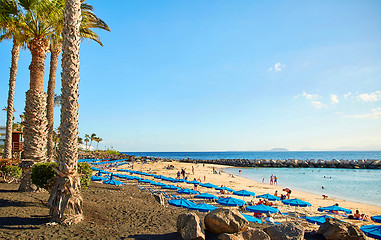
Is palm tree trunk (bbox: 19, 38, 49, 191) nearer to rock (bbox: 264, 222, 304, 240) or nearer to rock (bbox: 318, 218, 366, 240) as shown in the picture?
rock (bbox: 264, 222, 304, 240)

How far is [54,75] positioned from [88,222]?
12.6 meters

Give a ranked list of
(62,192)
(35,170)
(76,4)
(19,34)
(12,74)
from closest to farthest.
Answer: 1. (62,192)
2. (76,4)
3. (35,170)
4. (19,34)
5. (12,74)

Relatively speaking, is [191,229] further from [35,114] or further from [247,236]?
[35,114]

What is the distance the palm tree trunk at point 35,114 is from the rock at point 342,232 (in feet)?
41.2

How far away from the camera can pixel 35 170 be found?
948 centimetres

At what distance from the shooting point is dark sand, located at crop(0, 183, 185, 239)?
657cm

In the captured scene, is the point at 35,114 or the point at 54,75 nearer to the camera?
the point at 35,114

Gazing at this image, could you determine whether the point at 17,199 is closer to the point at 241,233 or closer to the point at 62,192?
the point at 62,192

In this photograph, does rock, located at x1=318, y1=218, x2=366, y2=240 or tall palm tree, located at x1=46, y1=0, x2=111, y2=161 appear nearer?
rock, located at x1=318, y1=218, x2=366, y2=240

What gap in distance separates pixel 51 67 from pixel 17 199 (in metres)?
10.1

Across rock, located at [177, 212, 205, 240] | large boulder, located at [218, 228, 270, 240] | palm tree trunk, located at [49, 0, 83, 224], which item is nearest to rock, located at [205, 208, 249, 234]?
large boulder, located at [218, 228, 270, 240]

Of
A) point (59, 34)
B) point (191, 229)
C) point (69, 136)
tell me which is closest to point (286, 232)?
point (191, 229)

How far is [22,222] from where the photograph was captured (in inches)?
287

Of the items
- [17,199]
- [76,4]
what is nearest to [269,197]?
[17,199]
